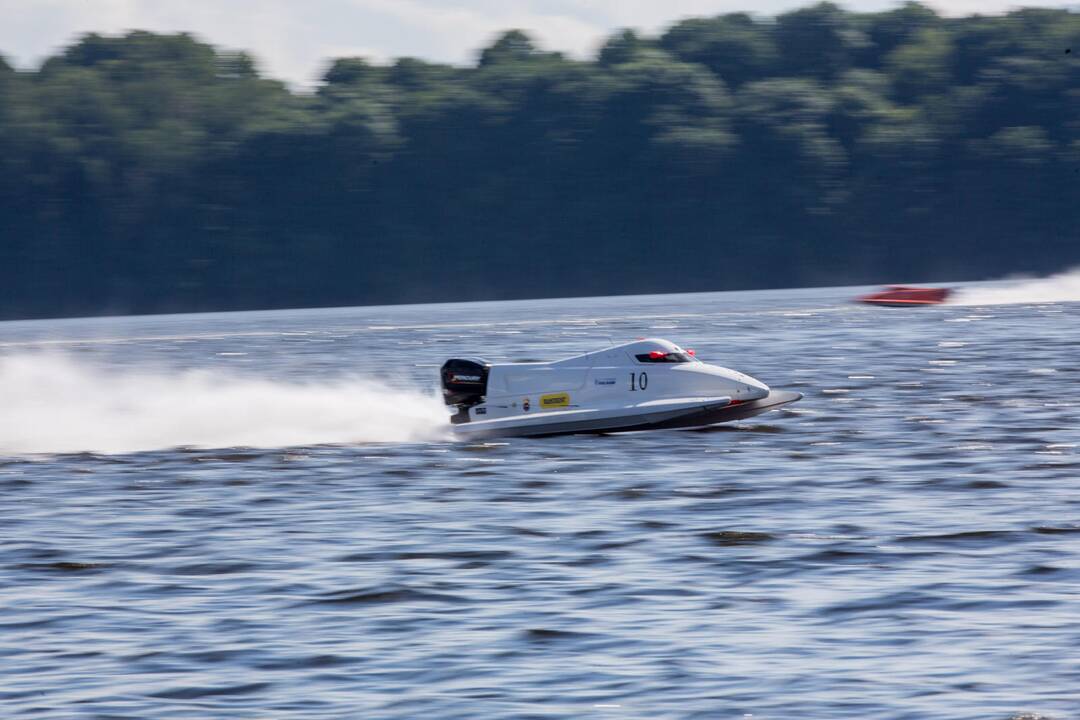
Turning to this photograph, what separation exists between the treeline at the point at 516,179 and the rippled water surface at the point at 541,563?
76.0 metres

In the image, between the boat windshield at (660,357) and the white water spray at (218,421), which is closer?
the boat windshield at (660,357)

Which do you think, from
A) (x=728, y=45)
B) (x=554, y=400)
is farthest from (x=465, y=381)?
(x=728, y=45)

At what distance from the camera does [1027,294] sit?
78.9 m

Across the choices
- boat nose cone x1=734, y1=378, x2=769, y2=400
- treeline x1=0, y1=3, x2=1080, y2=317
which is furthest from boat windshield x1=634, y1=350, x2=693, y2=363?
treeline x1=0, y1=3, x2=1080, y2=317

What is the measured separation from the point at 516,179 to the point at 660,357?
89390mm

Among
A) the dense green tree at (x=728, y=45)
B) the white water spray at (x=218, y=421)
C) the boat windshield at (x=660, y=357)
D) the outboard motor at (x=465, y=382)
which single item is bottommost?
the white water spray at (x=218, y=421)

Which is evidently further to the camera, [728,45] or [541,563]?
[728,45]

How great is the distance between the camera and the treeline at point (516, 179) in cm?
10619

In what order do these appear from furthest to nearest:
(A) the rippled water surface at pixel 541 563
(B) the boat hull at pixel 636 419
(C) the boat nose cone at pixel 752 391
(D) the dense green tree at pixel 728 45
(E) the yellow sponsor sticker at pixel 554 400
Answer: (D) the dense green tree at pixel 728 45 < (E) the yellow sponsor sticker at pixel 554 400 < (C) the boat nose cone at pixel 752 391 < (B) the boat hull at pixel 636 419 < (A) the rippled water surface at pixel 541 563

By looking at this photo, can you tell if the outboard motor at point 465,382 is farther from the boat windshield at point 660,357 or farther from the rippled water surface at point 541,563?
the boat windshield at point 660,357

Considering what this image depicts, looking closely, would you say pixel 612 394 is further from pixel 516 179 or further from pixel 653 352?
pixel 516 179

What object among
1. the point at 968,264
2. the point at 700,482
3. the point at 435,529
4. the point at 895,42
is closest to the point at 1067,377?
the point at 700,482

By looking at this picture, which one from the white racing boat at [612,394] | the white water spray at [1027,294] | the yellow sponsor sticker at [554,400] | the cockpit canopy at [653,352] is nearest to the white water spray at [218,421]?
the white racing boat at [612,394]

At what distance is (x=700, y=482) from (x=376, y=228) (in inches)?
3621
